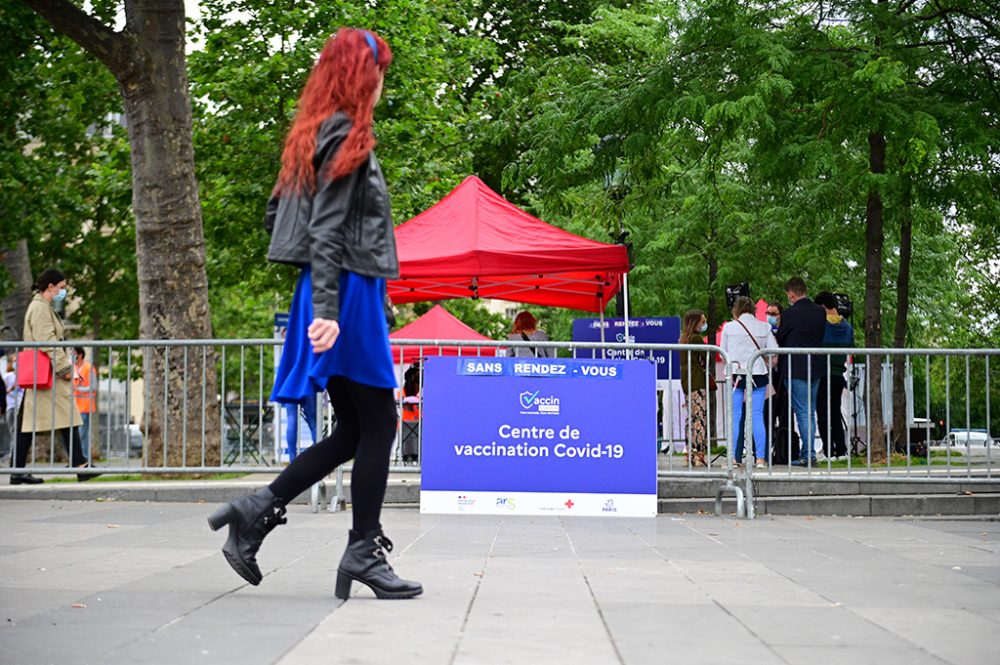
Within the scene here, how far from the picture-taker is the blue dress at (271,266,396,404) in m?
5.43

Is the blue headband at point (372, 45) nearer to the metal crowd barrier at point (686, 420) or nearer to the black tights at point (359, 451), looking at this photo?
the black tights at point (359, 451)

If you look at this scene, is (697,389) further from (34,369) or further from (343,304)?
(343,304)

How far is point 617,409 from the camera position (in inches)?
417

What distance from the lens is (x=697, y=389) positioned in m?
14.9

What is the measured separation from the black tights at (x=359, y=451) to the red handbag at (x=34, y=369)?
24.1 ft

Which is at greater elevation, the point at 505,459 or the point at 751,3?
the point at 751,3

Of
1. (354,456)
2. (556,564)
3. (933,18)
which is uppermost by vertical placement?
(933,18)

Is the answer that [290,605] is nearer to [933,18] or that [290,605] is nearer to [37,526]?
[37,526]

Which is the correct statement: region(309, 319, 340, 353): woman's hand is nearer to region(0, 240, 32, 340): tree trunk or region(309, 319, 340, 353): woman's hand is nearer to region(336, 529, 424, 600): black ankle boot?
region(336, 529, 424, 600): black ankle boot

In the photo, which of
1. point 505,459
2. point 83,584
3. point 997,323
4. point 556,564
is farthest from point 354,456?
point 997,323

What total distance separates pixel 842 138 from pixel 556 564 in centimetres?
920

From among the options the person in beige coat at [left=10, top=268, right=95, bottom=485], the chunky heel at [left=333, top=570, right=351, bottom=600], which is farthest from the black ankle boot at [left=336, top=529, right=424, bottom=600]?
the person in beige coat at [left=10, top=268, right=95, bottom=485]

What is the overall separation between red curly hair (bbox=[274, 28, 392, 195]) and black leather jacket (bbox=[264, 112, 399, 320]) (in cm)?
3

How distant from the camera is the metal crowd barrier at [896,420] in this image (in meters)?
11.1
